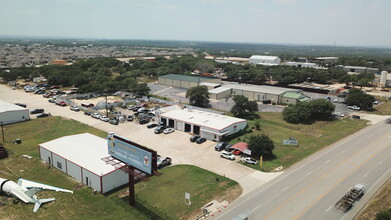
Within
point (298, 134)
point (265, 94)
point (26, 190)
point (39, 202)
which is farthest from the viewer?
point (265, 94)

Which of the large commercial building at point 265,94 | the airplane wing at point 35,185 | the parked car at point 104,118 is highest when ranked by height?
the large commercial building at point 265,94

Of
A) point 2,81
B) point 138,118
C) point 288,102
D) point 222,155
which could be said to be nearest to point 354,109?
point 288,102

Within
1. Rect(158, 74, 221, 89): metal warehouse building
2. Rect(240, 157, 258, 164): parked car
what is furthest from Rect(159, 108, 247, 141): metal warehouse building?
Rect(158, 74, 221, 89): metal warehouse building

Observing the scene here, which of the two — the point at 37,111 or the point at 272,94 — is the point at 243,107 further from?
the point at 37,111

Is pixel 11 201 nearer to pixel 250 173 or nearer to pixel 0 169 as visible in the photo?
pixel 0 169

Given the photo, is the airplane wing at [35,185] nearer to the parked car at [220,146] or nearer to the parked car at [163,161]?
the parked car at [163,161]

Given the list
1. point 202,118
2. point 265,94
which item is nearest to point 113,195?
point 202,118

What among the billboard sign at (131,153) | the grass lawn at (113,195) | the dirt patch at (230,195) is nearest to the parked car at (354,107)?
the grass lawn at (113,195)
